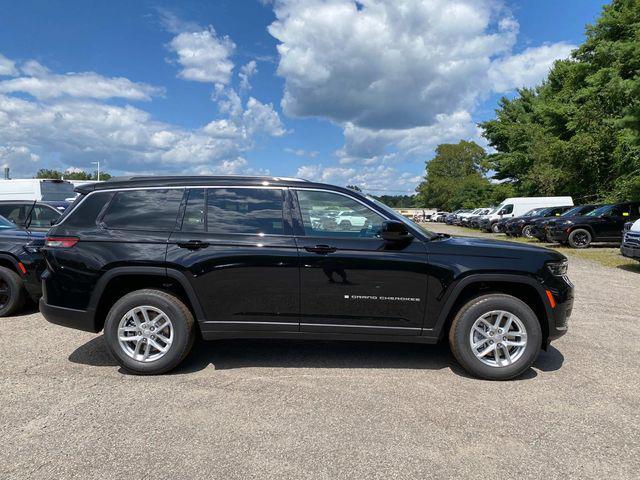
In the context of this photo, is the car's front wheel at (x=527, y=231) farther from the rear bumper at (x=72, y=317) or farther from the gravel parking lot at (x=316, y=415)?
the rear bumper at (x=72, y=317)

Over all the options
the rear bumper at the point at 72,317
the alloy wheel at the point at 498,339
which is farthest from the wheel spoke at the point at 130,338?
the alloy wheel at the point at 498,339

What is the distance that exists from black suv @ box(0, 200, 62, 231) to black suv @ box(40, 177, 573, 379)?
5873 millimetres

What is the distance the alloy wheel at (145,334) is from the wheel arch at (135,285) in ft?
0.81

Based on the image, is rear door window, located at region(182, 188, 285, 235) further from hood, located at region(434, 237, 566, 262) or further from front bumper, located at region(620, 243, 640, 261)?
front bumper, located at region(620, 243, 640, 261)

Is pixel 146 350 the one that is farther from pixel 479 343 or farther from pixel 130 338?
pixel 479 343

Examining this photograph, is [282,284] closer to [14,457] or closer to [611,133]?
[14,457]

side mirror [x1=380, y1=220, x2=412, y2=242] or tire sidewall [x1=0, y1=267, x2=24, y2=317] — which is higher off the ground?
side mirror [x1=380, y1=220, x2=412, y2=242]

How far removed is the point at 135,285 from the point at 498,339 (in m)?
3.36

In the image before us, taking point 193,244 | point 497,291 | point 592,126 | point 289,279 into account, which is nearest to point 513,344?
point 497,291

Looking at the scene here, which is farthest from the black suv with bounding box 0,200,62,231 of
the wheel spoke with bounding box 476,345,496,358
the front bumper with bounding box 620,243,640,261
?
the front bumper with bounding box 620,243,640,261

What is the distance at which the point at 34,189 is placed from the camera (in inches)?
594

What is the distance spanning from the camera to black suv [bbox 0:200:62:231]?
29.8 feet

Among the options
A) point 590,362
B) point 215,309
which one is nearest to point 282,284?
point 215,309

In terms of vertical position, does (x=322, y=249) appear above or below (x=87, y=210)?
below
